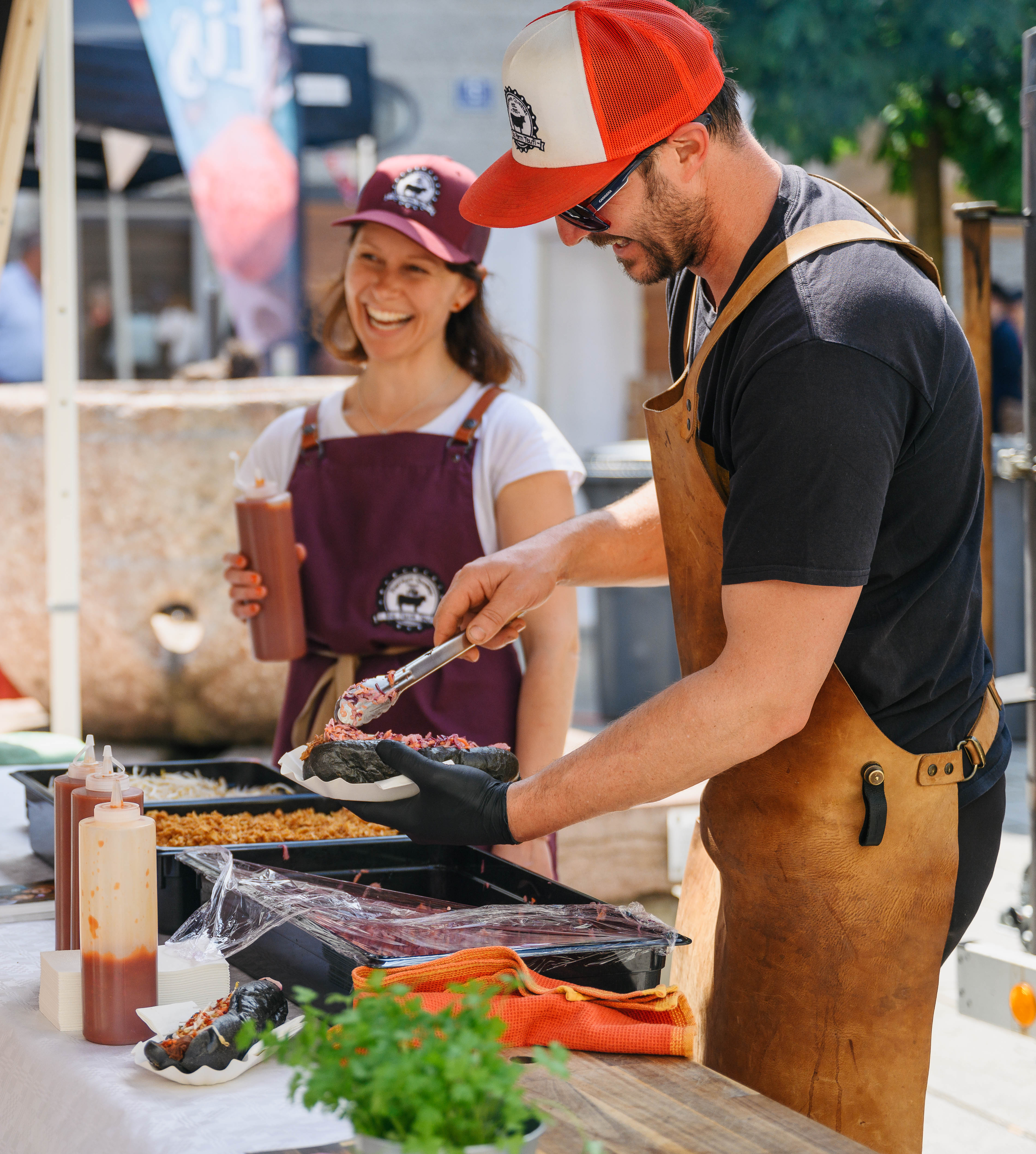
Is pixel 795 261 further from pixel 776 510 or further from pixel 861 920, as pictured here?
pixel 861 920

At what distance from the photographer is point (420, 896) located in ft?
5.66

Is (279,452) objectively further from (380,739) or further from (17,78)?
(17,78)

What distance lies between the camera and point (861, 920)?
62.3 inches

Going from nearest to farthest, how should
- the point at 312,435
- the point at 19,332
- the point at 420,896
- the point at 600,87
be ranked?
the point at 600,87, the point at 420,896, the point at 312,435, the point at 19,332

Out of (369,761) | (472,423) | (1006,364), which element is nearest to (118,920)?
(369,761)

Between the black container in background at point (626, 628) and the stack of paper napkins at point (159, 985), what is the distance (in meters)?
5.04

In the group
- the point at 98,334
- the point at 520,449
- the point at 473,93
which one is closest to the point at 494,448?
the point at 520,449

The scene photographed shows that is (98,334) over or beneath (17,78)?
Result: over

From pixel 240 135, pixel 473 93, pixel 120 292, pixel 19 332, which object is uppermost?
pixel 473 93

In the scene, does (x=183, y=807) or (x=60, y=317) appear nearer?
(x=183, y=807)

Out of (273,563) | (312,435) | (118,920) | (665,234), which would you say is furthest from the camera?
(312,435)

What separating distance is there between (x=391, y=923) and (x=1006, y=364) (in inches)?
302

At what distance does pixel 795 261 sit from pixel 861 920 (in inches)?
30.4

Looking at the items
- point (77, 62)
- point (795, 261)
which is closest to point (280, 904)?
point (795, 261)
